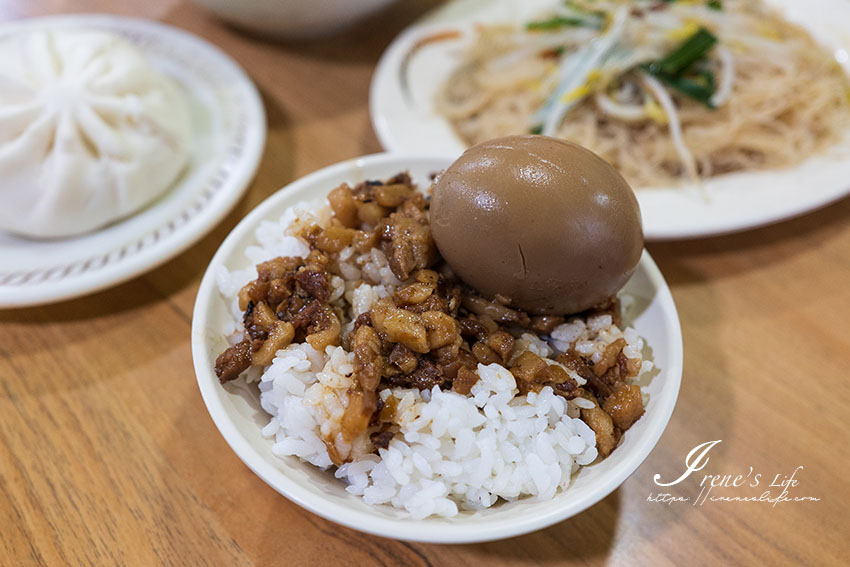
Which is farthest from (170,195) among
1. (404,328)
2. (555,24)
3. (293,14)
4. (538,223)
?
(555,24)

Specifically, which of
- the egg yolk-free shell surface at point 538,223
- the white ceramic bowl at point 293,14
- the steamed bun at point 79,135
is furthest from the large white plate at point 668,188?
the steamed bun at point 79,135

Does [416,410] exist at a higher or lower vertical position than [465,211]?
lower

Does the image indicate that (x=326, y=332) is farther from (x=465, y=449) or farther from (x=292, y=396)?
(x=465, y=449)

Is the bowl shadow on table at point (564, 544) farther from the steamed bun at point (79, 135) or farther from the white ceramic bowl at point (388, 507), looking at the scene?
the steamed bun at point (79, 135)

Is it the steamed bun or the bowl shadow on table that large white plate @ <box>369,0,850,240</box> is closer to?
the steamed bun

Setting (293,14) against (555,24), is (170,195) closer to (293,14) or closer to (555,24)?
(293,14)

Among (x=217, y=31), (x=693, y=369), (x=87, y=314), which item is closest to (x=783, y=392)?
(x=693, y=369)
